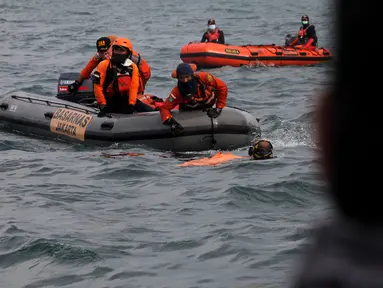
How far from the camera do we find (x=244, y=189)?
9.00 meters

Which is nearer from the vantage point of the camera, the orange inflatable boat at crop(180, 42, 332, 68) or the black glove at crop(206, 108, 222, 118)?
the black glove at crop(206, 108, 222, 118)

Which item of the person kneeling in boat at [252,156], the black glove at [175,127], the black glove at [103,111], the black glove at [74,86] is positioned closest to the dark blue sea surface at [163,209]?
the person kneeling in boat at [252,156]

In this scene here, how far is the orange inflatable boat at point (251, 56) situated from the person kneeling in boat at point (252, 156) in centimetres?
1090

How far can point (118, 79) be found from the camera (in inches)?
476

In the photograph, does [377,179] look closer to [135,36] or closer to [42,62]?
[42,62]

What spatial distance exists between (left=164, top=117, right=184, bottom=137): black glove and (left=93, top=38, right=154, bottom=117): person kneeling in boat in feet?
2.62

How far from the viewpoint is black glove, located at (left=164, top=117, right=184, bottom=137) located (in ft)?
37.9

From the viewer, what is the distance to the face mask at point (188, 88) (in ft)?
36.9

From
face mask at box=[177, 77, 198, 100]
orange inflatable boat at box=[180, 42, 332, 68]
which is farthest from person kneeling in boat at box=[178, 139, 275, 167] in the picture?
orange inflatable boat at box=[180, 42, 332, 68]

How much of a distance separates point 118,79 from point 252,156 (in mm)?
Result: 2465

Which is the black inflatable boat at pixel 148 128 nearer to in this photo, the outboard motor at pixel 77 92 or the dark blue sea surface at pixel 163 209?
the dark blue sea surface at pixel 163 209

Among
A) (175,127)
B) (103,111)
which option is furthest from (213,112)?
(103,111)

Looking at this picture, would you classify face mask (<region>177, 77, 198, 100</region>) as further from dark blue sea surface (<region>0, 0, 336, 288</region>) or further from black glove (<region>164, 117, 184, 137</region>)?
dark blue sea surface (<region>0, 0, 336, 288</region>)

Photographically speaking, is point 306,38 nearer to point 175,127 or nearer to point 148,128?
point 148,128
